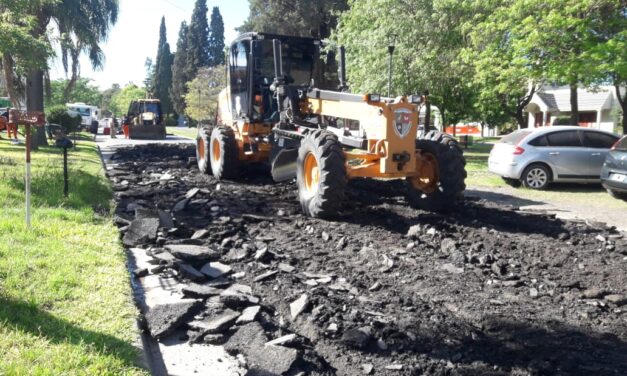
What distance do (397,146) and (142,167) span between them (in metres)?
9.60

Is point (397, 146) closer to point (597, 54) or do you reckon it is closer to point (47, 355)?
point (47, 355)

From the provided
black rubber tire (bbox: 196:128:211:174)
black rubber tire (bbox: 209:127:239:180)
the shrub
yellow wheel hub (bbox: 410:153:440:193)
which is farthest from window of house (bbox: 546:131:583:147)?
the shrub

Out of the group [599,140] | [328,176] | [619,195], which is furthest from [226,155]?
[599,140]

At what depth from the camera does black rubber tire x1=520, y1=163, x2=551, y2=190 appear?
13.0m

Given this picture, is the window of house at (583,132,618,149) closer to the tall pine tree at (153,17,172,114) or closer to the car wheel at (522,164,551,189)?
the car wheel at (522,164,551,189)

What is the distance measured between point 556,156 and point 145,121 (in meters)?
27.6

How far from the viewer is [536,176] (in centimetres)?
1307

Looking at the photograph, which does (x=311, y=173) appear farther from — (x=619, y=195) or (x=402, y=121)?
(x=619, y=195)

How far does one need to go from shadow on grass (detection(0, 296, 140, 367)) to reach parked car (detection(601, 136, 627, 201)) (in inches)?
402

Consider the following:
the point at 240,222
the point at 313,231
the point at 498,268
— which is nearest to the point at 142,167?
the point at 240,222

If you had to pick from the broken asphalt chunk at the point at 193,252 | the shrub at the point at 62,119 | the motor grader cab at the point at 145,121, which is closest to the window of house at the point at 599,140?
the broken asphalt chunk at the point at 193,252

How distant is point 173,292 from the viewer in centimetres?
542

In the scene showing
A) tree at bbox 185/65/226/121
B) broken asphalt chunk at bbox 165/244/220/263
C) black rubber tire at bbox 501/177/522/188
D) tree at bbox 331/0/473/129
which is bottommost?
broken asphalt chunk at bbox 165/244/220/263

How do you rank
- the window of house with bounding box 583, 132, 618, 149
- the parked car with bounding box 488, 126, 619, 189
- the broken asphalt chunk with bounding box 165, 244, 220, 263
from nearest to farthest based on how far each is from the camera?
the broken asphalt chunk with bounding box 165, 244, 220, 263 < the parked car with bounding box 488, 126, 619, 189 < the window of house with bounding box 583, 132, 618, 149
